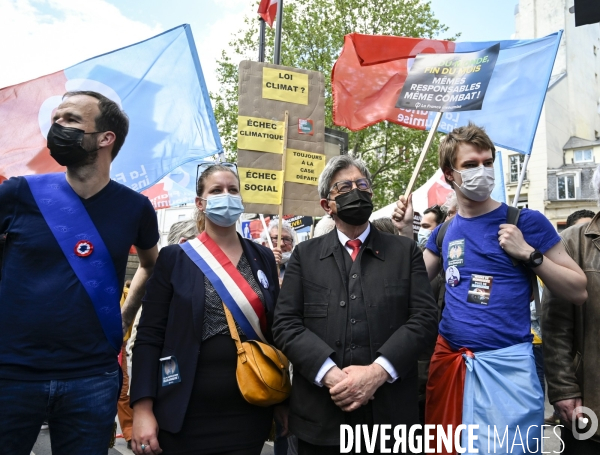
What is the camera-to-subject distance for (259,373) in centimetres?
235

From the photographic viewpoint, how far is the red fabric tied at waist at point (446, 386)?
2527 millimetres

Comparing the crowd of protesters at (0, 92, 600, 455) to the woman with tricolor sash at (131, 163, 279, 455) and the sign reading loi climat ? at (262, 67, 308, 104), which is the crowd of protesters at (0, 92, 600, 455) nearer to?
the woman with tricolor sash at (131, 163, 279, 455)

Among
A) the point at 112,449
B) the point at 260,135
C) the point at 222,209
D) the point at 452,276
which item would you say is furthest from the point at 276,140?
the point at 112,449

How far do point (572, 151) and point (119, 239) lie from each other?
36847mm

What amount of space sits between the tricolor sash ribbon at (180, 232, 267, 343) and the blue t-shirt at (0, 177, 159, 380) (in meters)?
0.55

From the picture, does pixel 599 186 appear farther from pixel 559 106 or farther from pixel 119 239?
pixel 559 106

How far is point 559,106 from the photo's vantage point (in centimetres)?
3384

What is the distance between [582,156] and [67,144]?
36658 mm

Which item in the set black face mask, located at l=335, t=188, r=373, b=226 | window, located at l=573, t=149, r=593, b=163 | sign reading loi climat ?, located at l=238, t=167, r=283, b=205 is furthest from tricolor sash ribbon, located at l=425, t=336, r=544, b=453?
window, located at l=573, t=149, r=593, b=163

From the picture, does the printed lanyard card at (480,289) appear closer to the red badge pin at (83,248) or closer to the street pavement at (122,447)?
the red badge pin at (83,248)

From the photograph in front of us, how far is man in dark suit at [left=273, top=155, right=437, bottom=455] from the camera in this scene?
2189 mm

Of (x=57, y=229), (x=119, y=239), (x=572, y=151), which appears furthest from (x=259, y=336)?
(x=572, y=151)

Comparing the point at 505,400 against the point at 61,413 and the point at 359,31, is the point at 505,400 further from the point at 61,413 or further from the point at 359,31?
the point at 359,31

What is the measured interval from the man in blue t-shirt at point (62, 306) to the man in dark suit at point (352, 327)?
0.79 m
